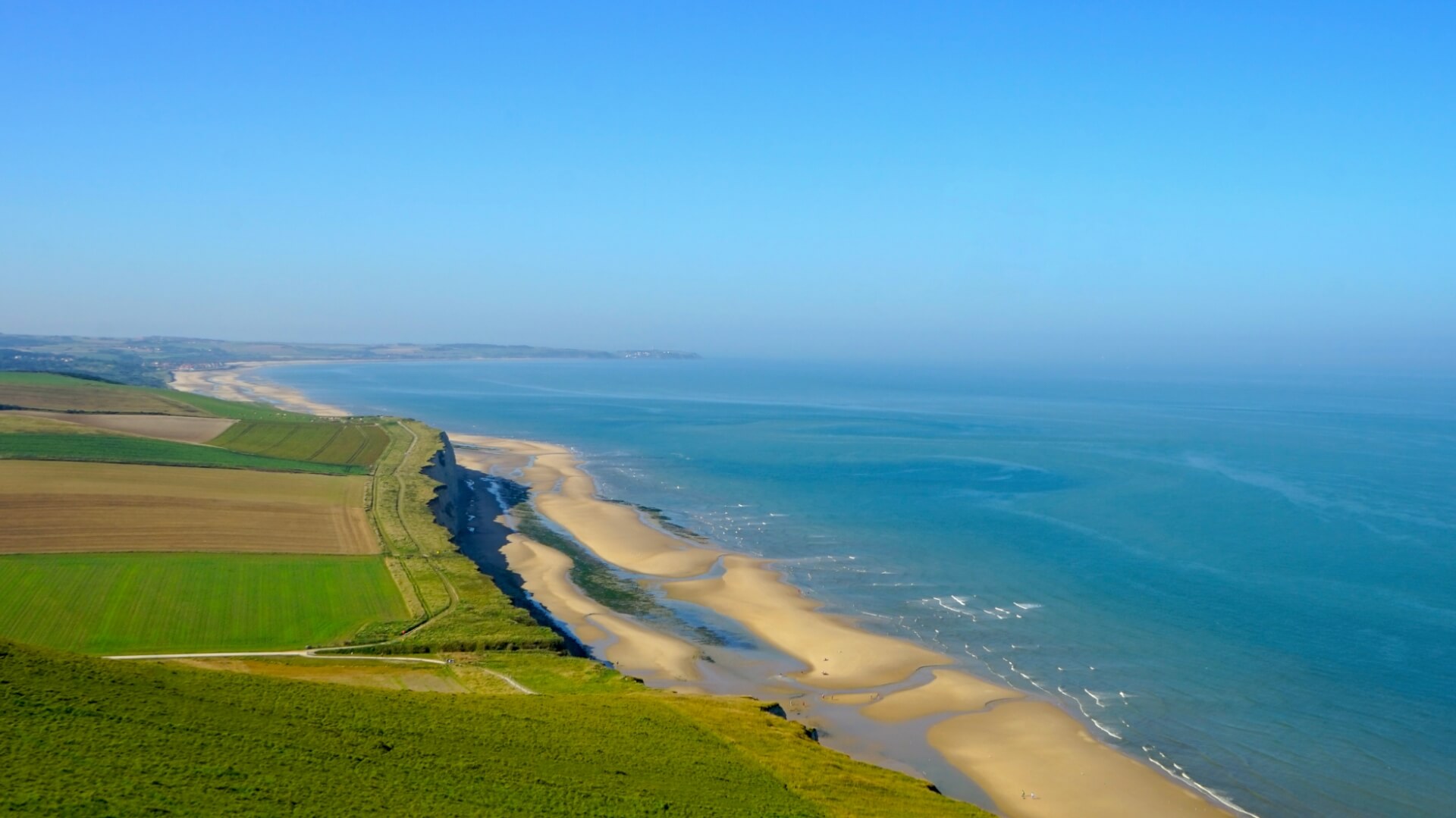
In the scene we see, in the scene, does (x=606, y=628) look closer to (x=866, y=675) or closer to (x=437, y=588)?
(x=437, y=588)

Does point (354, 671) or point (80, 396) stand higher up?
point (80, 396)

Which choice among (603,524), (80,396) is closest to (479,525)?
(603,524)

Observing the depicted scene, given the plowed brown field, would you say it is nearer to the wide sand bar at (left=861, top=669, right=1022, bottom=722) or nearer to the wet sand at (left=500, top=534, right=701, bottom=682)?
the wet sand at (left=500, top=534, right=701, bottom=682)

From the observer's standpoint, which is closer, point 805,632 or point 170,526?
point 805,632

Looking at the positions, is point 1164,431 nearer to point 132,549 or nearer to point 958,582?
point 958,582

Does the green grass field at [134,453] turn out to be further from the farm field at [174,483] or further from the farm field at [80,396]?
the farm field at [80,396]

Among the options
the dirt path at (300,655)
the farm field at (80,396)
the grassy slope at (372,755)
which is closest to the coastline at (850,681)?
the grassy slope at (372,755)

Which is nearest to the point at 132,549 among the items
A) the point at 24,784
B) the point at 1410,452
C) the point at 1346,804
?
the point at 24,784

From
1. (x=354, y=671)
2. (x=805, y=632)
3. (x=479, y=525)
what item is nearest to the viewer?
(x=354, y=671)
